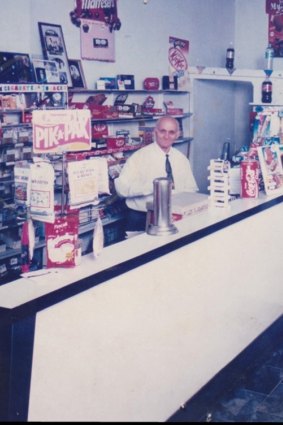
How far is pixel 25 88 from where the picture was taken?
5656mm

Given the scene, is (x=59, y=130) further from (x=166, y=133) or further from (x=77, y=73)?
(x=77, y=73)

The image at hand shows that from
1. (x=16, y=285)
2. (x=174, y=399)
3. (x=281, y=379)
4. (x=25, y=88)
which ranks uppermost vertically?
(x=25, y=88)

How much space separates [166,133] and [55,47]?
177cm

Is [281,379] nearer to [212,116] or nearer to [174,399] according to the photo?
[174,399]

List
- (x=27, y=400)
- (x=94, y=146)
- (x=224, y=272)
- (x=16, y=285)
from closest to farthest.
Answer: (x=27, y=400), (x=16, y=285), (x=224, y=272), (x=94, y=146)

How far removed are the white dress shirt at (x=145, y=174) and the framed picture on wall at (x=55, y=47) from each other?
4.42 feet

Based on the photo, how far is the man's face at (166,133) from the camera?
5.66 m

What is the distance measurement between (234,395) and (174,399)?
0.73 m

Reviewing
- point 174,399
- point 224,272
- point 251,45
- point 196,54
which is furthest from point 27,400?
point 251,45

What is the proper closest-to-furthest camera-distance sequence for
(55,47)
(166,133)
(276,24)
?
(166,133)
(55,47)
(276,24)

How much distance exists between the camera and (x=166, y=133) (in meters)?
5.72

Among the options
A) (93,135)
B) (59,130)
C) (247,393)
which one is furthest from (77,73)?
(59,130)

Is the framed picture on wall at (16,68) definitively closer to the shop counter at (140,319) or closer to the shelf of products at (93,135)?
the shelf of products at (93,135)

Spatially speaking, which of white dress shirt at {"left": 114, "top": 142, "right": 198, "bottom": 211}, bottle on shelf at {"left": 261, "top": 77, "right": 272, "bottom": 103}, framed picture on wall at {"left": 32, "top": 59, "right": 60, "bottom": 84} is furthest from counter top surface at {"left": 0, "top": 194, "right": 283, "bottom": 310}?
bottle on shelf at {"left": 261, "top": 77, "right": 272, "bottom": 103}
